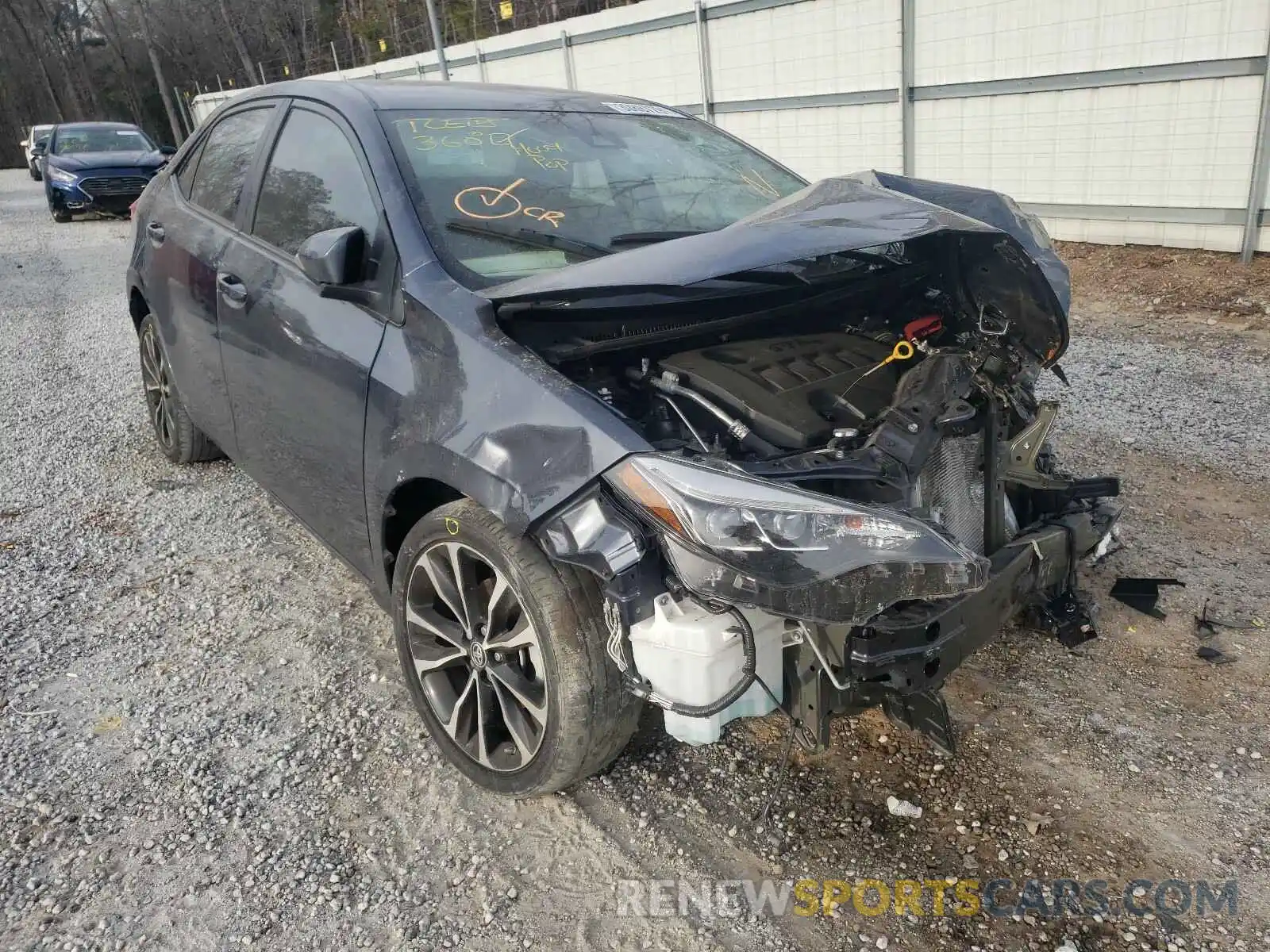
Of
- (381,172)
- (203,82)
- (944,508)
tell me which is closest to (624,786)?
(944,508)

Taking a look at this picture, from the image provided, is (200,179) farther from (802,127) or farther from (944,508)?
(802,127)

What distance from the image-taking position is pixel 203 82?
45812mm

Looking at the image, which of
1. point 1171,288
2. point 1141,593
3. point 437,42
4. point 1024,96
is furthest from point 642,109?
point 437,42

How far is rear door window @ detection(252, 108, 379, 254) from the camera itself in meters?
2.90

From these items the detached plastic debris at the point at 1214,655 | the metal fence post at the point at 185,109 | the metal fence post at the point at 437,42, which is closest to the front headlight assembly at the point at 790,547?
the detached plastic debris at the point at 1214,655

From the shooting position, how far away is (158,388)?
495 cm

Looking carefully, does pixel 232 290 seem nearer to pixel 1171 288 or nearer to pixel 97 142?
pixel 1171 288

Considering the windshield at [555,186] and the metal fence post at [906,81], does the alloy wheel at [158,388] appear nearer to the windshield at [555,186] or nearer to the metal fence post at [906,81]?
the windshield at [555,186]

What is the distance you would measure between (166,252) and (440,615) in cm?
258

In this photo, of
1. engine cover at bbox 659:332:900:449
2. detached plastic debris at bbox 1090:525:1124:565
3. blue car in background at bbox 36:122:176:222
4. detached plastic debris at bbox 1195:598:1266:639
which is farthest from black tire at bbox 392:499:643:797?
blue car in background at bbox 36:122:176:222

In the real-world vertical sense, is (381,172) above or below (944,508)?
above

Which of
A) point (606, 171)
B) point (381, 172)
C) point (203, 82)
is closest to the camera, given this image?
point (381, 172)

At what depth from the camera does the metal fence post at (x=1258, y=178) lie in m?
7.20

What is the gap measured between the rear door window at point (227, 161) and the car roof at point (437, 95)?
16 centimetres
